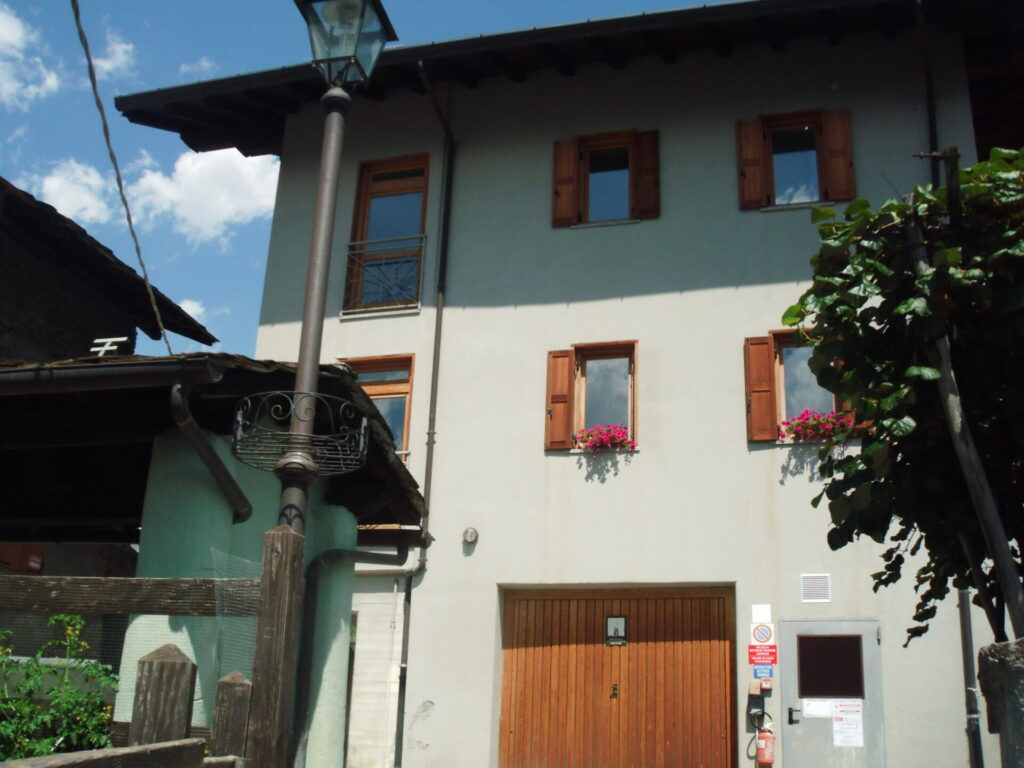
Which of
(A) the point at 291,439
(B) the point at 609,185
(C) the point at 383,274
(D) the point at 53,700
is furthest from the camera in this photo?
(C) the point at 383,274

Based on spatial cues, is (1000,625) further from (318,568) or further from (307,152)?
(307,152)

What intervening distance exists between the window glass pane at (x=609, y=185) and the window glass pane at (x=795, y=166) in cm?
187

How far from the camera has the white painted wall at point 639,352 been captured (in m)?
12.4

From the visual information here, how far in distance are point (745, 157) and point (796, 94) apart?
1.12 metres

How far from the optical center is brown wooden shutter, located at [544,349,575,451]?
13406 millimetres

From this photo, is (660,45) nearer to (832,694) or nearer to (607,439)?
(607,439)

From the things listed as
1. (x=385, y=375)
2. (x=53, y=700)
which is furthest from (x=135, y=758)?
(x=385, y=375)

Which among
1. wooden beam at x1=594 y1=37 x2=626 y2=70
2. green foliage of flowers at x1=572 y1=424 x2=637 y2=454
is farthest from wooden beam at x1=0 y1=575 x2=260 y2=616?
wooden beam at x1=594 y1=37 x2=626 y2=70

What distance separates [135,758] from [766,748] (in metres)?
9.56

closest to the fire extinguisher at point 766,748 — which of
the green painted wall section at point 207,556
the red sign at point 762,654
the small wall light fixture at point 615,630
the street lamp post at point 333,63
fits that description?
the red sign at point 762,654

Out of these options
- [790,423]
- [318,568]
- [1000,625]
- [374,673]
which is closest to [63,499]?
[318,568]

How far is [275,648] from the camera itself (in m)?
4.04

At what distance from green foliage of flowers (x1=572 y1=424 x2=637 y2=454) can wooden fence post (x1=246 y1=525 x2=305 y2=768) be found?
30.0 feet

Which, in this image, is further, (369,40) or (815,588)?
(815,588)
